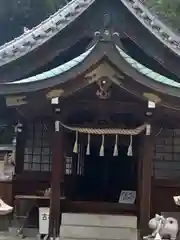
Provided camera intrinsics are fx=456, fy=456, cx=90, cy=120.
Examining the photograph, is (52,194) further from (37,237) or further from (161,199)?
(161,199)

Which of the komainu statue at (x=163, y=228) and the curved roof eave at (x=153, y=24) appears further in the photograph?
the curved roof eave at (x=153, y=24)

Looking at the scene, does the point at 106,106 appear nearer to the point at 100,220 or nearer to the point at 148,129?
the point at 148,129

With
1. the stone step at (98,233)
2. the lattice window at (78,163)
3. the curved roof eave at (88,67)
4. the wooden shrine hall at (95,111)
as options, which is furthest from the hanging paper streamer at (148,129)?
the lattice window at (78,163)

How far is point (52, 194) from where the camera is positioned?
8.02 meters

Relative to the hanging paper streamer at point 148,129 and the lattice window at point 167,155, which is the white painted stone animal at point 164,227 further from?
the lattice window at point 167,155

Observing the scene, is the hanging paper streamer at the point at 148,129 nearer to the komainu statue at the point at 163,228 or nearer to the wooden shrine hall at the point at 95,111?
the wooden shrine hall at the point at 95,111

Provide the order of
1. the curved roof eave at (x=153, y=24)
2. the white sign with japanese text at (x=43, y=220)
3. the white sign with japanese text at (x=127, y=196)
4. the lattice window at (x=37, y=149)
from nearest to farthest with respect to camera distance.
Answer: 1. the white sign with japanese text at (x=43, y=220)
2. the white sign with japanese text at (x=127, y=196)
3. the lattice window at (x=37, y=149)
4. the curved roof eave at (x=153, y=24)

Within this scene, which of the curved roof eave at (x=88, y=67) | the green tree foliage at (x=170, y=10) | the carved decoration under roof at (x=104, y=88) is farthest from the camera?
the green tree foliage at (x=170, y=10)

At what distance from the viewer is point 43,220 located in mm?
8195

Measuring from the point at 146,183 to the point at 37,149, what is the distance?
277 cm

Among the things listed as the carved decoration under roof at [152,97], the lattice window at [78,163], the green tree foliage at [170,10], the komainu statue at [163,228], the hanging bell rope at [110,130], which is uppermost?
the green tree foliage at [170,10]

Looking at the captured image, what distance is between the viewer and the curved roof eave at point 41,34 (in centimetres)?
973

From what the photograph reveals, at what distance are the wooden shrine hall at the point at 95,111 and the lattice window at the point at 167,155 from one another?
0.02 meters

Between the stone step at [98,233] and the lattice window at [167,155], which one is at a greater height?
the lattice window at [167,155]
